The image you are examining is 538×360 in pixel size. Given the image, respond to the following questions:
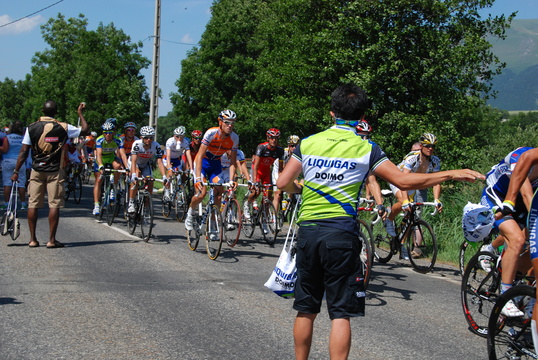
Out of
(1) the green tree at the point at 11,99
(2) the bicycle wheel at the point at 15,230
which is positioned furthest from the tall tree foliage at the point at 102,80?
(2) the bicycle wheel at the point at 15,230

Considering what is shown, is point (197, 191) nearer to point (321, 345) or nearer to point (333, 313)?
point (321, 345)

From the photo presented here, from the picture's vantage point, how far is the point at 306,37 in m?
28.2

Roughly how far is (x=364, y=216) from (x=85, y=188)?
40.9 feet

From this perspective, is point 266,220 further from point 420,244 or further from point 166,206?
point 166,206

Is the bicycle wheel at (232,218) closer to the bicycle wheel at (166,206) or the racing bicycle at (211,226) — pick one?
the racing bicycle at (211,226)

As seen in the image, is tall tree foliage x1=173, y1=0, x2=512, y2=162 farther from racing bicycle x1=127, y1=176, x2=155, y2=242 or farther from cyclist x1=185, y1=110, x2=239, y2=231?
cyclist x1=185, y1=110, x2=239, y2=231

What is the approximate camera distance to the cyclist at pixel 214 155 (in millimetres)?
9625

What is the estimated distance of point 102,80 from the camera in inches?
2340

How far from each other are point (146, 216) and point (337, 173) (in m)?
8.00

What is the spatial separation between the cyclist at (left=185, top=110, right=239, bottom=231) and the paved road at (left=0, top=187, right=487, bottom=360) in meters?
0.91

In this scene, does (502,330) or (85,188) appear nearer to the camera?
(502,330)

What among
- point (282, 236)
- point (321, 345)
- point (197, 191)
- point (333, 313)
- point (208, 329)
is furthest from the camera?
point (282, 236)

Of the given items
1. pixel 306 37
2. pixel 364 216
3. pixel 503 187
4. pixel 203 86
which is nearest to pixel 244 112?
pixel 203 86

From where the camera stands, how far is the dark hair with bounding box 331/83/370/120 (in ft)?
12.7
